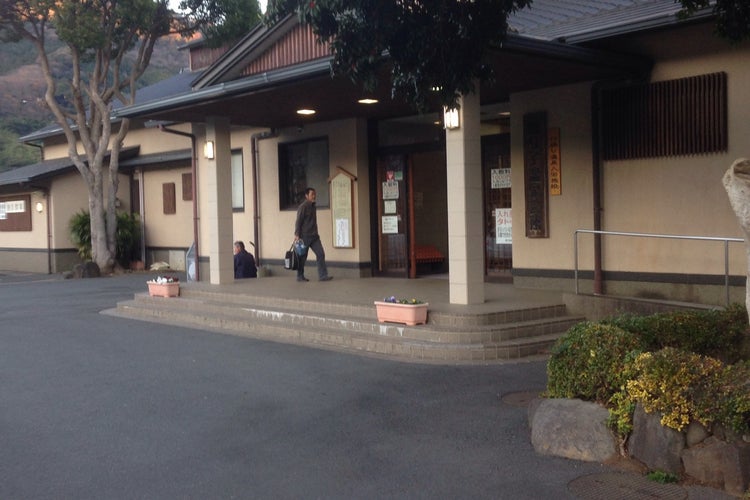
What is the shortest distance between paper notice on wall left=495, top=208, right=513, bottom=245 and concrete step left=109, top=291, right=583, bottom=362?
3.00 m

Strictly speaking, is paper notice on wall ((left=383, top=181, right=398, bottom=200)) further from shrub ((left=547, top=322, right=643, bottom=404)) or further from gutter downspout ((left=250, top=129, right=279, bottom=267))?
shrub ((left=547, top=322, right=643, bottom=404))

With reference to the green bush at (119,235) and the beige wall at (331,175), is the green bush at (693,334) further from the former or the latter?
the green bush at (119,235)

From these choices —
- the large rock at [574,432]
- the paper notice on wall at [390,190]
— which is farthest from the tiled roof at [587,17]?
the large rock at [574,432]

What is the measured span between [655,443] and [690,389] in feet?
1.53

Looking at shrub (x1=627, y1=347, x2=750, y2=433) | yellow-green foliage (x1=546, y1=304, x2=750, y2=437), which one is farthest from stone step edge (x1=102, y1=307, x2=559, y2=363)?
shrub (x1=627, y1=347, x2=750, y2=433)

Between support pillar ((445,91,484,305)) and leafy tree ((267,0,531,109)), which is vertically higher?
leafy tree ((267,0,531,109))

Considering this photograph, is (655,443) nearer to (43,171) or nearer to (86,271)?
(86,271)

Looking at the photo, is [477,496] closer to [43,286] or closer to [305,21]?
[305,21]

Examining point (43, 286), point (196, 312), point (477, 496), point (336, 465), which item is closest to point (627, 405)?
point (477, 496)

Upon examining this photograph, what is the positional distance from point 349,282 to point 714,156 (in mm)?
6790

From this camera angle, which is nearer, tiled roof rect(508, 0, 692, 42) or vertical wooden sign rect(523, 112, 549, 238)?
tiled roof rect(508, 0, 692, 42)

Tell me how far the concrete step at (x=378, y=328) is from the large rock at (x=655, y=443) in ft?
12.8

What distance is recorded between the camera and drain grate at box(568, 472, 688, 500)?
5.32 meters

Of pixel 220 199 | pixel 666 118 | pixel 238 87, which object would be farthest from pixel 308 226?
pixel 666 118
